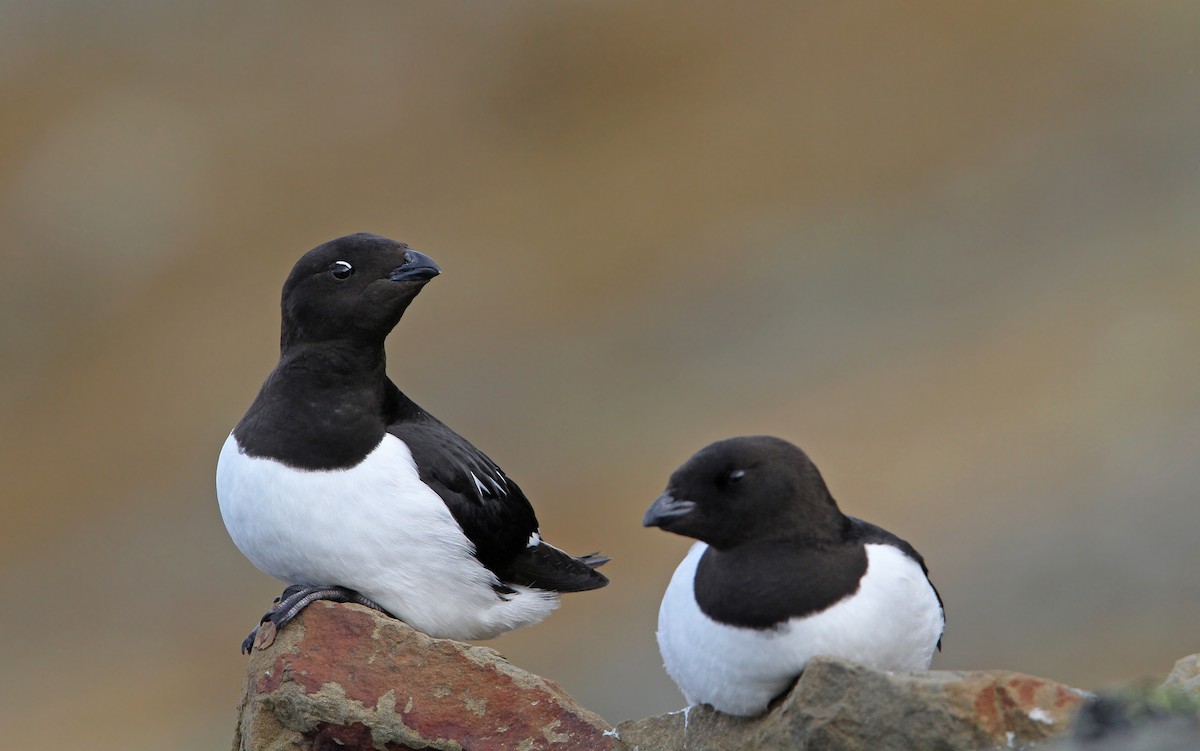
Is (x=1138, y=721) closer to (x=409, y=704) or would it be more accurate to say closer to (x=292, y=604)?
(x=409, y=704)

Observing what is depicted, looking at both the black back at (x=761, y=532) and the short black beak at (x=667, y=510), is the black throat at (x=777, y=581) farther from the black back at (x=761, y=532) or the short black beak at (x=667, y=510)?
the short black beak at (x=667, y=510)

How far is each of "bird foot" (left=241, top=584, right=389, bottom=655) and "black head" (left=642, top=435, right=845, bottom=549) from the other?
1.73 m

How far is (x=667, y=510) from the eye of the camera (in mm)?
5660

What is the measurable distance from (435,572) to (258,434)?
0.99 metres

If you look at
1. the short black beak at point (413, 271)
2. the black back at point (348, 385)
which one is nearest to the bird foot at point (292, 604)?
the black back at point (348, 385)

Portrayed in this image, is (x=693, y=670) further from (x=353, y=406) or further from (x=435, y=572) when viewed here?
(x=353, y=406)

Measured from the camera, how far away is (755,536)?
571cm

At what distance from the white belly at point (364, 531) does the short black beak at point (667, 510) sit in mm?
1506

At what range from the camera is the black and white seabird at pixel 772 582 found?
5570 millimetres

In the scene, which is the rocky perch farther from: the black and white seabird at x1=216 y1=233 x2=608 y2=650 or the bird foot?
the black and white seabird at x1=216 y1=233 x2=608 y2=650

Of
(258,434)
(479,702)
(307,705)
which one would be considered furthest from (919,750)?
(258,434)

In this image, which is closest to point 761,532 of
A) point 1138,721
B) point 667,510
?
point 667,510

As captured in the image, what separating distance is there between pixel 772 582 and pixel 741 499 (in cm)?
32

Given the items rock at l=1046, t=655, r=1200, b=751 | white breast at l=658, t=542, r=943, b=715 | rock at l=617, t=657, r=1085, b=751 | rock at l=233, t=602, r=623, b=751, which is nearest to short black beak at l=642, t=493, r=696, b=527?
white breast at l=658, t=542, r=943, b=715
